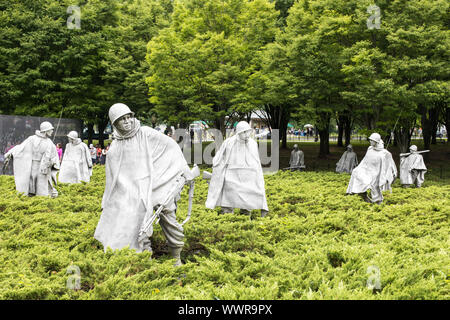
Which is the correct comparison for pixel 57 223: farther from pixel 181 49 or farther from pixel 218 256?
pixel 181 49

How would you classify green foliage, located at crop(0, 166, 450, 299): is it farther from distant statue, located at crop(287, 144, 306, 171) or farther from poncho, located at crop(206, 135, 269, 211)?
distant statue, located at crop(287, 144, 306, 171)

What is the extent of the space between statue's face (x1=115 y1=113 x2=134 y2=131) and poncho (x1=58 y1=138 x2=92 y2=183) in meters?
10.2

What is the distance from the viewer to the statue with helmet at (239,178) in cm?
925

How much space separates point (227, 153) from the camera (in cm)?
952

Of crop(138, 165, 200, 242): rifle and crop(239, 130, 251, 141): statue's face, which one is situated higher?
crop(239, 130, 251, 141): statue's face

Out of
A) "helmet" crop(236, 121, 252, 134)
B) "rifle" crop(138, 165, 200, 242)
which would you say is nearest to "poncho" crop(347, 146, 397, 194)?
"helmet" crop(236, 121, 252, 134)

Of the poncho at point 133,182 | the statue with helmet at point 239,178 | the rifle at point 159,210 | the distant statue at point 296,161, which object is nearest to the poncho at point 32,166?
the statue with helmet at point 239,178

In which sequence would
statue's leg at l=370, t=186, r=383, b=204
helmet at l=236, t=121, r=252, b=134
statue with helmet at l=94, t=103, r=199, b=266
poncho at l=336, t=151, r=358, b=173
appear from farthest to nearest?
poncho at l=336, t=151, r=358, b=173, statue's leg at l=370, t=186, r=383, b=204, helmet at l=236, t=121, r=252, b=134, statue with helmet at l=94, t=103, r=199, b=266

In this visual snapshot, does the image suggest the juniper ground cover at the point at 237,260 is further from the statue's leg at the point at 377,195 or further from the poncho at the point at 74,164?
the poncho at the point at 74,164

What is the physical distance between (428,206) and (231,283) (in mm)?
7694

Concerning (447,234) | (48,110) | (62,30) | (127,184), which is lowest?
(447,234)

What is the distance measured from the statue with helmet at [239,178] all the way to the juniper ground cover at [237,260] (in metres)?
0.45

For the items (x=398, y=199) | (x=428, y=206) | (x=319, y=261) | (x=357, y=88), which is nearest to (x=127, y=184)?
(x=319, y=261)

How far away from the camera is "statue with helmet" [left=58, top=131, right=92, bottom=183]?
1523 cm
